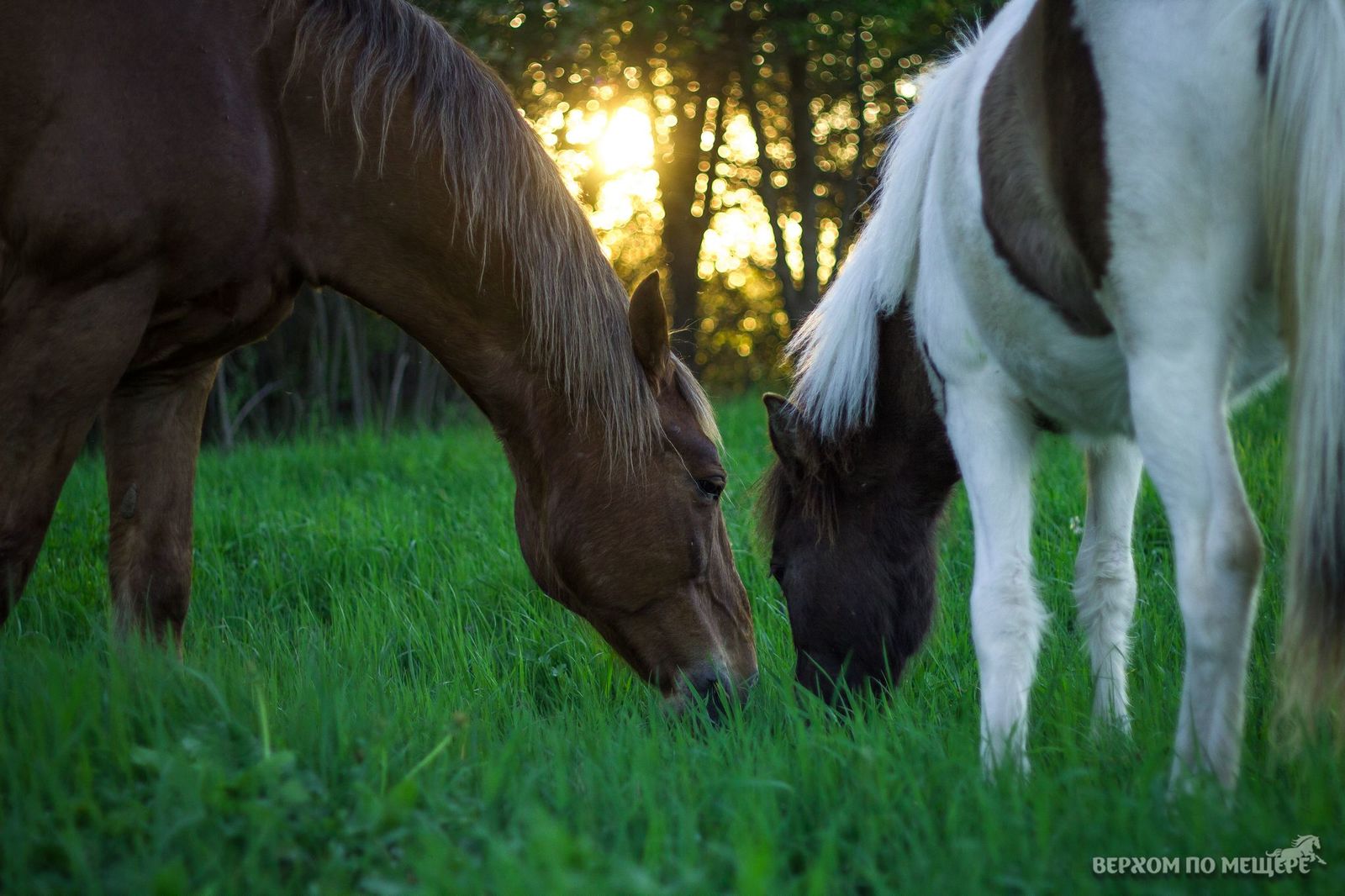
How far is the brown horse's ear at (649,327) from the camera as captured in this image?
2898 millimetres

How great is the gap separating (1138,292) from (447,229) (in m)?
1.83

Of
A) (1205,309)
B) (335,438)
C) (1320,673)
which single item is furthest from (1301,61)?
(335,438)

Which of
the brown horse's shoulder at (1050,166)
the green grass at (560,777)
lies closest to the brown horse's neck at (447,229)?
the green grass at (560,777)

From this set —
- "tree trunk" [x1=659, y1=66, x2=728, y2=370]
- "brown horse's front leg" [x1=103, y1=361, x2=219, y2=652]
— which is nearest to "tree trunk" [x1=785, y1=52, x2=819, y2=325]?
"tree trunk" [x1=659, y1=66, x2=728, y2=370]

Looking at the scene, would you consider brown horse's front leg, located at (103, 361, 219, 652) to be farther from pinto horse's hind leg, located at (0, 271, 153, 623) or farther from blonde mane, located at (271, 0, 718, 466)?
blonde mane, located at (271, 0, 718, 466)

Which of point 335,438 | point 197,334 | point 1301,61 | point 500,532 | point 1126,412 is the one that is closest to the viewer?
point 1301,61

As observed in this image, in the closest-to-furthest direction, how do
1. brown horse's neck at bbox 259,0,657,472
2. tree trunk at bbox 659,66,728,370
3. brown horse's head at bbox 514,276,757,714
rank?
brown horse's neck at bbox 259,0,657,472, brown horse's head at bbox 514,276,757,714, tree trunk at bbox 659,66,728,370

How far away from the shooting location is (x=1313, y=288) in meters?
1.73

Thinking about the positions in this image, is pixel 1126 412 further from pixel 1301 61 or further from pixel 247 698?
pixel 247 698

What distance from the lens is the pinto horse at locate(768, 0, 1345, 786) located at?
5.74ft

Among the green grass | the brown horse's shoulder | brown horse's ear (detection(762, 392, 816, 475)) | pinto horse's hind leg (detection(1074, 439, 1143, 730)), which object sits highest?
the brown horse's shoulder

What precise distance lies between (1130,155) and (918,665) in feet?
6.40

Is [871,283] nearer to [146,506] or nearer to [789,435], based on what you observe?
[789,435]

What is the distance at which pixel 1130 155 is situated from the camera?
72.8 inches
